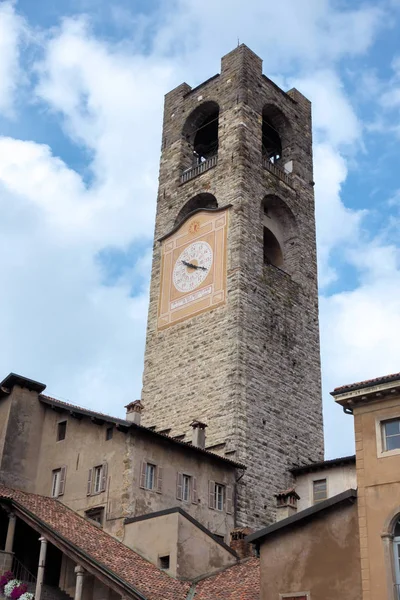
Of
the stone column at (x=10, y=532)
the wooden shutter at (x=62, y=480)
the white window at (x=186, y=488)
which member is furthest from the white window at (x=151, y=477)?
the stone column at (x=10, y=532)

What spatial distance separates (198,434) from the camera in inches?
1123

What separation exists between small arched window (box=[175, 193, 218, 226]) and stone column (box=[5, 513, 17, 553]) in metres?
17.6

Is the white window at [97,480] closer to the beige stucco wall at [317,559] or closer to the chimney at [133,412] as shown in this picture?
the chimney at [133,412]

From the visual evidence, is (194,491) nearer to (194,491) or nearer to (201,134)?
(194,491)

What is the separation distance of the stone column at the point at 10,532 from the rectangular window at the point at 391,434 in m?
10.6

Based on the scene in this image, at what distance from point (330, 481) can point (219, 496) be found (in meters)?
3.86

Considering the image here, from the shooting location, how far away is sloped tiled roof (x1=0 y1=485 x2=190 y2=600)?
20328mm

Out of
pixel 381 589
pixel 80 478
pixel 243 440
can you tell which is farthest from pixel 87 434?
pixel 381 589

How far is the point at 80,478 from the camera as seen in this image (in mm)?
25531

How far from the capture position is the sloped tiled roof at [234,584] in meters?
20.1

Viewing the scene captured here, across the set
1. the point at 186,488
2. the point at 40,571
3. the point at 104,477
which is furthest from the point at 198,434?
the point at 40,571

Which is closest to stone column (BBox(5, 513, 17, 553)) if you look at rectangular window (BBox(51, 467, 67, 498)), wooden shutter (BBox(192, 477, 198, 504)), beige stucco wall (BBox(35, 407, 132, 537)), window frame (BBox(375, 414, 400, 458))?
beige stucco wall (BBox(35, 407, 132, 537))

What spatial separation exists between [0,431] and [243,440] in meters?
8.29

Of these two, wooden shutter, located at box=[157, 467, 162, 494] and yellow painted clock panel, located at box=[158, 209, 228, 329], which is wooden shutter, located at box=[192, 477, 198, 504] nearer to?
wooden shutter, located at box=[157, 467, 162, 494]
